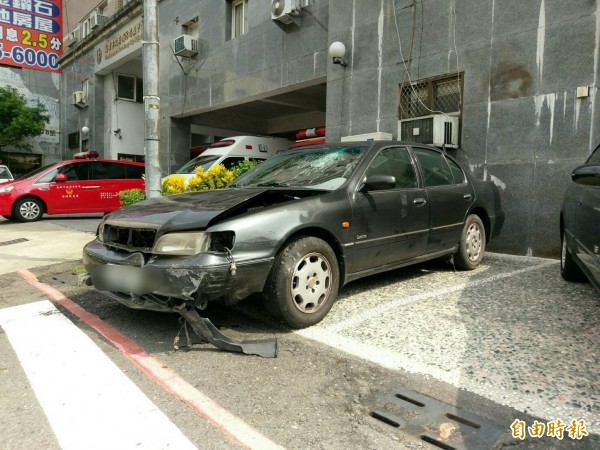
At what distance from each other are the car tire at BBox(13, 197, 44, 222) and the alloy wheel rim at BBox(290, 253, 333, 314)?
1110 centimetres

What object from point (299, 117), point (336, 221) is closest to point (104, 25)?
point (299, 117)

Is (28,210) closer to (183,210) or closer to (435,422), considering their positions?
(183,210)

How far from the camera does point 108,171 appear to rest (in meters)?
13.2

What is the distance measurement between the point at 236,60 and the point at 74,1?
16558 mm

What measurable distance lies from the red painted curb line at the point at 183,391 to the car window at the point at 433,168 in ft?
10.6

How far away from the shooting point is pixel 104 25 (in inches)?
765

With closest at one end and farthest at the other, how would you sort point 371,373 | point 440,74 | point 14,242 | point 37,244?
point 371,373
point 440,74
point 37,244
point 14,242

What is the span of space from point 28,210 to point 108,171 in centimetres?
228

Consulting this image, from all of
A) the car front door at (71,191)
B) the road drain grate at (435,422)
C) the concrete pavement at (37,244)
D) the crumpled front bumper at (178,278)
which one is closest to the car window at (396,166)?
the crumpled front bumper at (178,278)

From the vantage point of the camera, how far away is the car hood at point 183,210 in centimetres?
331

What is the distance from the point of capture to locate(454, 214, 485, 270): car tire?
213 inches

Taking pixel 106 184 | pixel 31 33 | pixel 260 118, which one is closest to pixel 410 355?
pixel 106 184

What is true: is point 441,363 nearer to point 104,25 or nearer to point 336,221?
point 336,221

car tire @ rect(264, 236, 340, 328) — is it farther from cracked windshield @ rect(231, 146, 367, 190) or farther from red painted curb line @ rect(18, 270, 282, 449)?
red painted curb line @ rect(18, 270, 282, 449)
